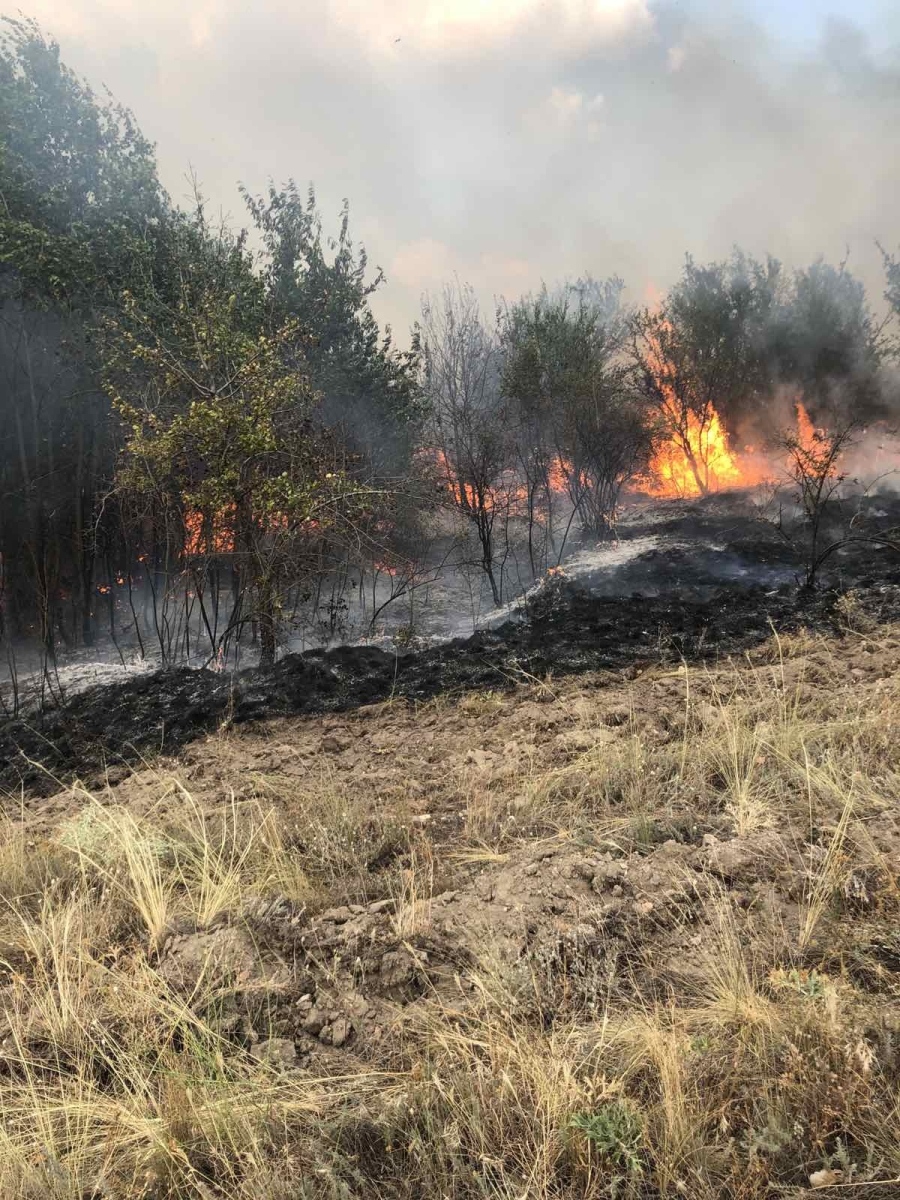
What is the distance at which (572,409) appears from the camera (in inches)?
754

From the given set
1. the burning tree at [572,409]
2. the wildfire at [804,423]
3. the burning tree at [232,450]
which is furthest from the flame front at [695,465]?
the burning tree at [232,450]

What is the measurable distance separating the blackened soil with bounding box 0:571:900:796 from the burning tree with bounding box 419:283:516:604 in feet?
18.6

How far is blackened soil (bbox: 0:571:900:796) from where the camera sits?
710cm

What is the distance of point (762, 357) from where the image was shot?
91.6ft

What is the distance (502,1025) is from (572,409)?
1864 cm

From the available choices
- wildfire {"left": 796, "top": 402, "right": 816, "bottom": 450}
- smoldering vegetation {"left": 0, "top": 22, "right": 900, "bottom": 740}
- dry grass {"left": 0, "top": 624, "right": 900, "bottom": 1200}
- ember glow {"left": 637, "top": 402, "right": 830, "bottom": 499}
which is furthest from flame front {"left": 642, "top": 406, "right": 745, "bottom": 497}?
dry grass {"left": 0, "top": 624, "right": 900, "bottom": 1200}

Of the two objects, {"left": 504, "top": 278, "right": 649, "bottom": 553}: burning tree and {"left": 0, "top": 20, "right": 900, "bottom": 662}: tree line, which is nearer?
{"left": 0, "top": 20, "right": 900, "bottom": 662}: tree line

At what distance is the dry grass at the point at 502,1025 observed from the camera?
176 centimetres

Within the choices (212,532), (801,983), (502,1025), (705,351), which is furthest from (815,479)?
(705,351)

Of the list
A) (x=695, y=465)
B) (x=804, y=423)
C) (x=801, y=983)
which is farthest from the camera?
(x=804, y=423)

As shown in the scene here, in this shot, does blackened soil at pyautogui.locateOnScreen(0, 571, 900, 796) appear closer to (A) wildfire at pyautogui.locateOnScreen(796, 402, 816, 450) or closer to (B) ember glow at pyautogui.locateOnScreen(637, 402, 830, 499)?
(B) ember glow at pyautogui.locateOnScreen(637, 402, 830, 499)

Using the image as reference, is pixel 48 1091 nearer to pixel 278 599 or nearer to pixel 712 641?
pixel 278 599

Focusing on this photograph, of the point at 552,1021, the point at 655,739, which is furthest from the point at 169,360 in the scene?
the point at 552,1021

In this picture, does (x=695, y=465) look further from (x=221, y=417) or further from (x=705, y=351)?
(x=221, y=417)
